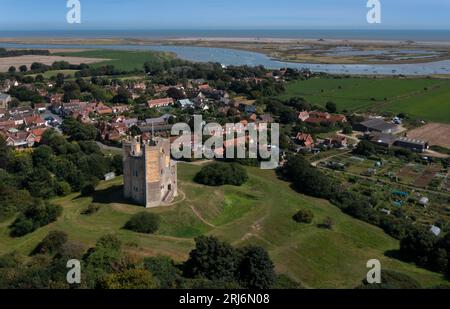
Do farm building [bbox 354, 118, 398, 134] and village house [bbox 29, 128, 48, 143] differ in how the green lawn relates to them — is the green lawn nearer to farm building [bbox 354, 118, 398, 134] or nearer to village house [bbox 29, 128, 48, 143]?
village house [bbox 29, 128, 48, 143]

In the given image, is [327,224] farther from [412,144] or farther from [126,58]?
[126,58]

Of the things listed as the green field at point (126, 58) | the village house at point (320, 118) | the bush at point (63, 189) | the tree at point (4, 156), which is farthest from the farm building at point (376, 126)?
the green field at point (126, 58)

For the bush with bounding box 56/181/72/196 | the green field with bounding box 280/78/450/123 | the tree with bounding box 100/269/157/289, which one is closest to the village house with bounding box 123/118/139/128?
the bush with bounding box 56/181/72/196

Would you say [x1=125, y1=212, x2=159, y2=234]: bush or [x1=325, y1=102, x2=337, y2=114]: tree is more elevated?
[x1=325, y1=102, x2=337, y2=114]: tree

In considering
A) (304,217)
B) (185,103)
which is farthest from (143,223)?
(185,103)

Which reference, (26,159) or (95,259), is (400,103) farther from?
(95,259)
